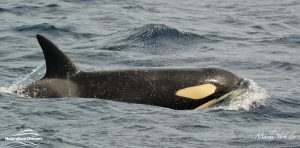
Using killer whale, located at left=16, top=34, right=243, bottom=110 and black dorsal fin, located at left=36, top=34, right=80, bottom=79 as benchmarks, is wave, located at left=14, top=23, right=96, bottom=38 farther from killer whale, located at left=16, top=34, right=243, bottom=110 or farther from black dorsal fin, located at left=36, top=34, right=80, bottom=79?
black dorsal fin, located at left=36, top=34, right=80, bottom=79

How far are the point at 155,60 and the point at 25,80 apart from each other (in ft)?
12.6

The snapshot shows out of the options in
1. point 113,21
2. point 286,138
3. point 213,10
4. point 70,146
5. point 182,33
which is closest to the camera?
point 70,146

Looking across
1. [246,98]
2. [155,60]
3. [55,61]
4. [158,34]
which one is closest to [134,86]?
[55,61]

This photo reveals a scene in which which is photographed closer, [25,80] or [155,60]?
[25,80]

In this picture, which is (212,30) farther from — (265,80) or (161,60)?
(265,80)

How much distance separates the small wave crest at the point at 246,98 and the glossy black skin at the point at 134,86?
279 mm

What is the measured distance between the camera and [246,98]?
1320 centimetres

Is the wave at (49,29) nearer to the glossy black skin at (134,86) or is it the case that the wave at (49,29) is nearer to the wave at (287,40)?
the wave at (287,40)

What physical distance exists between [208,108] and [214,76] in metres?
0.85

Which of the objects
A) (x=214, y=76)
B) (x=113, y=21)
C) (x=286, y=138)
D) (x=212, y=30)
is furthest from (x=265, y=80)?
(x=113, y=21)

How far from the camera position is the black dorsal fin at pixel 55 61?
12570mm

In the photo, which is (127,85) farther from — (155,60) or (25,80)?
(155,60)

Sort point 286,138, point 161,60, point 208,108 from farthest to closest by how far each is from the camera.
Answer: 1. point 161,60
2. point 208,108
3. point 286,138

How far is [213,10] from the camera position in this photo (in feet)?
89.0
